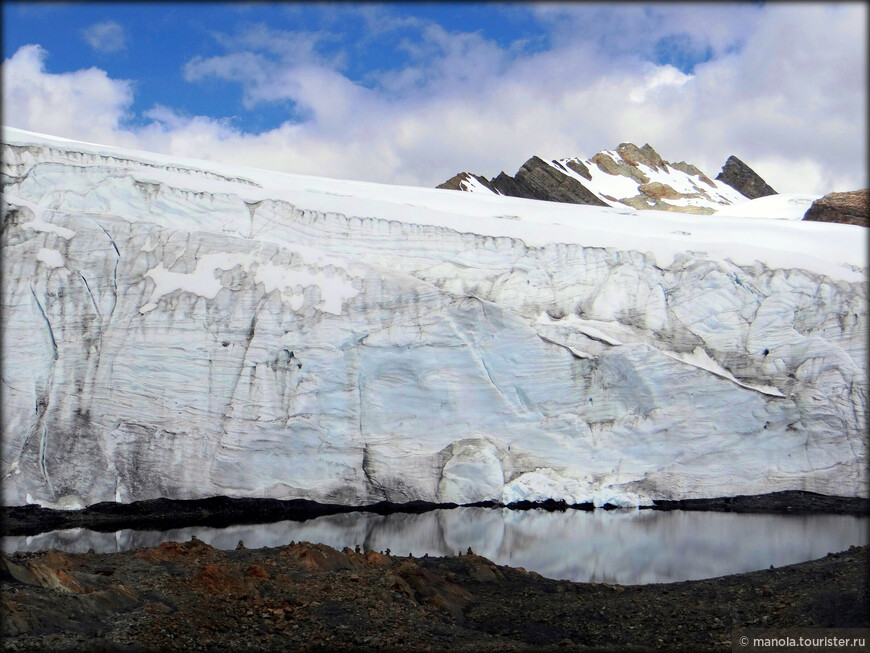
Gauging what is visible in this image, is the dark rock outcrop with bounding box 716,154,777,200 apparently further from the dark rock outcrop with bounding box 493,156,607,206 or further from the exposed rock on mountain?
the dark rock outcrop with bounding box 493,156,607,206

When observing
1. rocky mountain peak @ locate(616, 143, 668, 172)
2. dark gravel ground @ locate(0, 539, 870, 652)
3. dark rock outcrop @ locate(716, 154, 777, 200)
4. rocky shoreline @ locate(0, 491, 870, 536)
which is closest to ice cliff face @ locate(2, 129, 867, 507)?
rocky shoreline @ locate(0, 491, 870, 536)

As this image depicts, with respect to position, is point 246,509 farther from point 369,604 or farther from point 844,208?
point 844,208

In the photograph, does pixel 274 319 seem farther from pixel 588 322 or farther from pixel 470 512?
pixel 588 322

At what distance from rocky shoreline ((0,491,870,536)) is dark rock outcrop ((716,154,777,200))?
2863 centimetres

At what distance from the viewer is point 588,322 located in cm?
1393

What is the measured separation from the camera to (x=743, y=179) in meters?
38.9

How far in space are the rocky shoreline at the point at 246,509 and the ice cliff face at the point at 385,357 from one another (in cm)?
17

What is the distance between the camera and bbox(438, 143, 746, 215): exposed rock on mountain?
97.9 ft

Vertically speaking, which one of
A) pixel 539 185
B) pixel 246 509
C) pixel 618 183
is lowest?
pixel 246 509

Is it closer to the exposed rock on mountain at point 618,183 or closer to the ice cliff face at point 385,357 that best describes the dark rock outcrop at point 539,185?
the exposed rock on mountain at point 618,183

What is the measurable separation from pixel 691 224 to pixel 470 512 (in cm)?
812

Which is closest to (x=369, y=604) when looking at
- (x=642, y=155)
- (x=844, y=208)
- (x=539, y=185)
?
(x=844, y=208)

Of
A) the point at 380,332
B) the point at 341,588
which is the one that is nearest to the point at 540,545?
the point at 341,588

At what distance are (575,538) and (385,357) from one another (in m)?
4.41
